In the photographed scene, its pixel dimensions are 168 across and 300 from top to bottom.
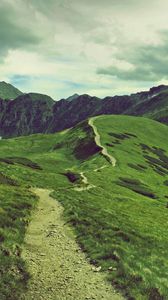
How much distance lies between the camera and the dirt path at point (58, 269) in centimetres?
1884

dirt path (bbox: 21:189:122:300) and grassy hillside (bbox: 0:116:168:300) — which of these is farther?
grassy hillside (bbox: 0:116:168:300)

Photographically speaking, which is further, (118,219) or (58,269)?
(118,219)

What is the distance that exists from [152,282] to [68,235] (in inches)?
371

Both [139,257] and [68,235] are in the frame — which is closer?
[139,257]

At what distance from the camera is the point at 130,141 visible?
16262 cm

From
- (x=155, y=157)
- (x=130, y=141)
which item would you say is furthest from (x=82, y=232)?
(x=130, y=141)

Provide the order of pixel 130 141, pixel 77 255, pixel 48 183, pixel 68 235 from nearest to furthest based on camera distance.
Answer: pixel 77 255 < pixel 68 235 < pixel 48 183 < pixel 130 141

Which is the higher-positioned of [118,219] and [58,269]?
[58,269]

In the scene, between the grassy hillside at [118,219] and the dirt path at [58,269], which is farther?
the grassy hillside at [118,219]

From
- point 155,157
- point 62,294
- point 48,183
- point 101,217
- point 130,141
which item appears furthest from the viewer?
point 130,141

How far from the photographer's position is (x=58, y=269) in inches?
851

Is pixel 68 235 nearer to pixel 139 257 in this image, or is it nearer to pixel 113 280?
pixel 139 257

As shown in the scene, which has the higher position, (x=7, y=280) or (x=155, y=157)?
(x=7, y=280)

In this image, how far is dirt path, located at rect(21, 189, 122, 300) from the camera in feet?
61.8
